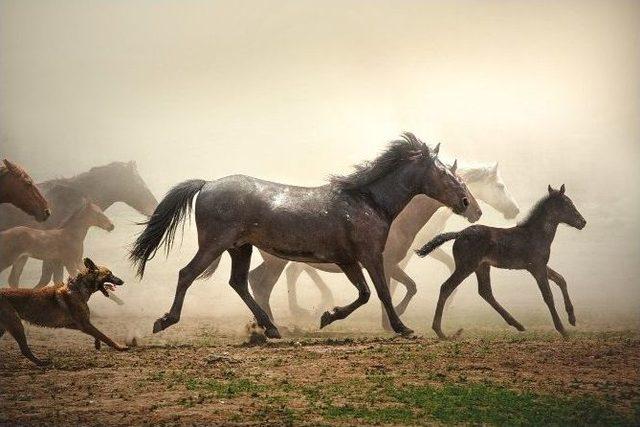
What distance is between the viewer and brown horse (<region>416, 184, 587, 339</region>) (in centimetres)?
1300

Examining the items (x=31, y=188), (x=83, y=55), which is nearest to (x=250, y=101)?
(x=83, y=55)

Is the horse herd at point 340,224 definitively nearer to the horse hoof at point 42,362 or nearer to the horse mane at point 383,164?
the horse mane at point 383,164

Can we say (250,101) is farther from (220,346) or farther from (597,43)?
(220,346)

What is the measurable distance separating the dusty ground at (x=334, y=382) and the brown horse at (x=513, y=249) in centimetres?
105

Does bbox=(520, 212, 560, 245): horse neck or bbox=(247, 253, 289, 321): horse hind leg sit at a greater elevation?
bbox=(520, 212, 560, 245): horse neck

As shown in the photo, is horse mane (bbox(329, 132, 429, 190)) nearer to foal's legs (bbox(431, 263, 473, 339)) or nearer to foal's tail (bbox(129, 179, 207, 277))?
foal's legs (bbox(431, 263, 473, 339))

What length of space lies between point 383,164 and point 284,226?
5.79ft

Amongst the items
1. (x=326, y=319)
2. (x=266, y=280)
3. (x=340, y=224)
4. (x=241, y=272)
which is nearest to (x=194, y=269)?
(x=241, y=272)

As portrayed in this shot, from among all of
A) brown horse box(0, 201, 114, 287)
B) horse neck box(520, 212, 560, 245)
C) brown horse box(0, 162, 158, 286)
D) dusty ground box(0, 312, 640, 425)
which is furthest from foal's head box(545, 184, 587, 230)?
brown horse box(0, 162, 158, 286)

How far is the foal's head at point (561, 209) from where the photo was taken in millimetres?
13766

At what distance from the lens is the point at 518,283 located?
27234 millimetres

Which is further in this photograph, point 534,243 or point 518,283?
point 518,283

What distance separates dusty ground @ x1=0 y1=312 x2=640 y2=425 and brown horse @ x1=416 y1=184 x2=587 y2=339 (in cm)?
105

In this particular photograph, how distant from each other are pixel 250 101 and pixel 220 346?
22.6 metres
